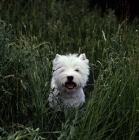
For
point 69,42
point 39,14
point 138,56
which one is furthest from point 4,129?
point 39,14

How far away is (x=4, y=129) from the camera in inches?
185

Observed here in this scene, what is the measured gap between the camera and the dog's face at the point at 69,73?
211 inches

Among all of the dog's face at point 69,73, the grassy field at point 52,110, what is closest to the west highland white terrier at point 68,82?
the dog's face at point 69,73

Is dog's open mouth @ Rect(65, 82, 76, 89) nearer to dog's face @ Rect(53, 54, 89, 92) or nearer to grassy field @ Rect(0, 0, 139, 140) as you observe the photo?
dog's face @ Rect(53, 54, 89, 92)

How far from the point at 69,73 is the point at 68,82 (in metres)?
Result: 0.12

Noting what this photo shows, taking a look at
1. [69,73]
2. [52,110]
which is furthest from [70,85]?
[52,110]

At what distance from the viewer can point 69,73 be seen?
5344 mm

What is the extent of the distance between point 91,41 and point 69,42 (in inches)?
14.1

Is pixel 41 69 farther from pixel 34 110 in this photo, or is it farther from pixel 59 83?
pixel 34 110

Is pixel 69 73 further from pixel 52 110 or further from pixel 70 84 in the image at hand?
pixel 52 110

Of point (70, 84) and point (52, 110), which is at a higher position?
point (70, 84)

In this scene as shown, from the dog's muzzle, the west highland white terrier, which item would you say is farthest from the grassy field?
the dog's muzzle

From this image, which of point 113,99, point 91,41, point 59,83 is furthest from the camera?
point 91,41

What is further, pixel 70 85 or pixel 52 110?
pixel 70 85
